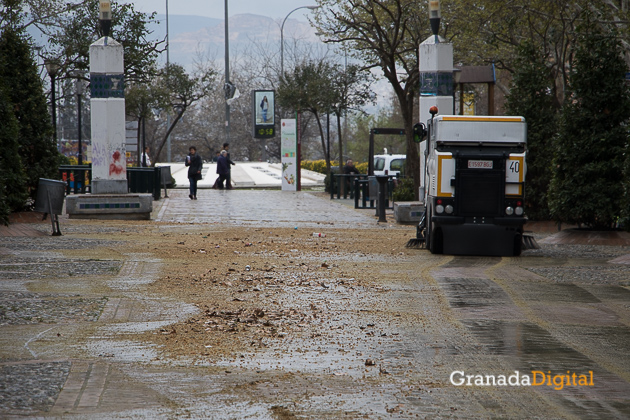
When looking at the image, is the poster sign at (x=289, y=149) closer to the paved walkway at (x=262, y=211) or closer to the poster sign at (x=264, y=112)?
the paved walkway at (x=262, y=211)

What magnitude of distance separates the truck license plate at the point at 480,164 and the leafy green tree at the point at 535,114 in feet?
24.3

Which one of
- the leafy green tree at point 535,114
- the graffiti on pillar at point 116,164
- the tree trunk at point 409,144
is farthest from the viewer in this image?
the tree trunk at point 409,144

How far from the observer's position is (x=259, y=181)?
4662 cm

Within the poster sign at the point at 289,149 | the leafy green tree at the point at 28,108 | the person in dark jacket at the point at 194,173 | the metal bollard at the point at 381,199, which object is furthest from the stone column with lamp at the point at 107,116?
the poster sign at the point at 289,149

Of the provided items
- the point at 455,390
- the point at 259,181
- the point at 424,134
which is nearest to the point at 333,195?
the point at 259,181

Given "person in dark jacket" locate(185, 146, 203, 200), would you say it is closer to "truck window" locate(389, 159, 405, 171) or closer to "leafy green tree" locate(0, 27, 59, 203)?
"leafy green tree" locate(0, 27, 59, 203)

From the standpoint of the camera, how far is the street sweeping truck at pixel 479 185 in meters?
13.8

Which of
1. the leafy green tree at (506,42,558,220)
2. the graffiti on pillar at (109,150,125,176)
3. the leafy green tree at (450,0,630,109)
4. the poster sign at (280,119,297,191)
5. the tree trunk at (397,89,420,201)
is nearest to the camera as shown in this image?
the leafy green tree at (506,42,558,220)

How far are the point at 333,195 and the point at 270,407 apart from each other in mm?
29096

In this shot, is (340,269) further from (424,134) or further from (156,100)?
(156,100)

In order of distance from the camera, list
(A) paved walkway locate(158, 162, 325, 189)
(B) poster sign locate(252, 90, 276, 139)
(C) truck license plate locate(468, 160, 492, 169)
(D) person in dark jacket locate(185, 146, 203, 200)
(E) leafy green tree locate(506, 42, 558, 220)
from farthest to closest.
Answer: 1. (B) poster sign locate(252, 90, 276, 139)
2. (A) paved walkway locate(158, 162, 325, 189)
3. (D) person in dark jacket locate(185, 146, 203, 200)
4. (E) leafy green tree locate(506, 42, 558, 220)
5. (C) truck license plate locate(468, 160, 492, 169)

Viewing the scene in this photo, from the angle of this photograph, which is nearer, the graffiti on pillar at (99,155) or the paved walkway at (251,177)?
the graffiti on pillar at (99,155)

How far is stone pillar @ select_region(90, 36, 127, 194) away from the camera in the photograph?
2158 centimetres

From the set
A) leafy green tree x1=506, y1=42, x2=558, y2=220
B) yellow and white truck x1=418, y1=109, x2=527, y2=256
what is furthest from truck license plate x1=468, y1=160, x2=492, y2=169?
leafy green tree x1=506, y1=42, x2=558, y2=220
